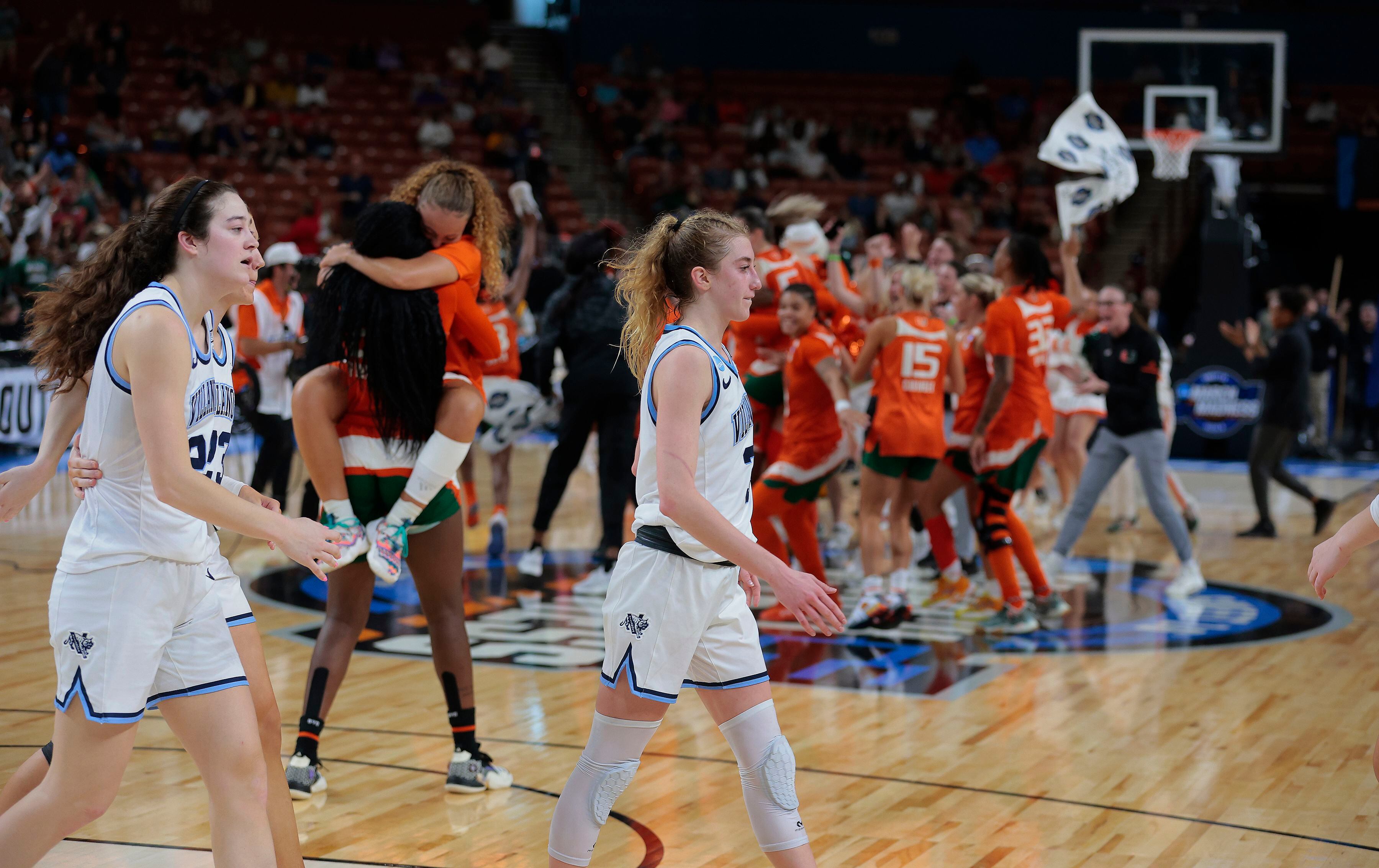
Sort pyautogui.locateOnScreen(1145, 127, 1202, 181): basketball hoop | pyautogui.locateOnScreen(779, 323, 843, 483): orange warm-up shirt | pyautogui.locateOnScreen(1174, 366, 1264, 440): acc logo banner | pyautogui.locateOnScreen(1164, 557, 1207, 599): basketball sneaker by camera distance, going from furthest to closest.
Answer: pyautogui.locateOnScreen(1145, 127, 1202, 181): basketball hoop < pyautogui.locateOnScreen(1174, 366, 1264, 440): acc logo banner < pyautogui.locateOnScreen(1164, 557, 1207, 599): basketball sneaker < pyautogui.locateOnScreen(779, 323, 843, 483): orange warm-up shirt

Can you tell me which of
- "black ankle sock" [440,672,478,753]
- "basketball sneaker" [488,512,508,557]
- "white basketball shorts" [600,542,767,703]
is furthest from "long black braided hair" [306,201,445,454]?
"basketball sneaker" [488,512,508,557]

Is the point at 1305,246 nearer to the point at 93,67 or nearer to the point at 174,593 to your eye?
the point at 93,67

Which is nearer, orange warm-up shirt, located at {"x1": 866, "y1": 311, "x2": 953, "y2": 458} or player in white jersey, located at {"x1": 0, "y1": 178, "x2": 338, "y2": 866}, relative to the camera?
player in white jersey, located at {"x1": 0, "y1": 178, "x2": 338, "y2": 866}

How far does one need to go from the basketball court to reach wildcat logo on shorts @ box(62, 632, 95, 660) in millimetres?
1243

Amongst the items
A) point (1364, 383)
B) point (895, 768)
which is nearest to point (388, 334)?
point (895, 768)

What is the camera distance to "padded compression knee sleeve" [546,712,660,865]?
2953 millimetres

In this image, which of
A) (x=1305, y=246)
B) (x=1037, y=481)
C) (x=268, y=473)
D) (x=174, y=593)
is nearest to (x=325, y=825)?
(x=174, y=593)

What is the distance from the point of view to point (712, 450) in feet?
9.73

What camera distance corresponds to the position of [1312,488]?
44.4 feet

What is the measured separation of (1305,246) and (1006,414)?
1607cm

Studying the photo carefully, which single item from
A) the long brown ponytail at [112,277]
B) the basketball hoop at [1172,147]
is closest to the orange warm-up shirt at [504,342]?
the long brown ponytail at [112,277]

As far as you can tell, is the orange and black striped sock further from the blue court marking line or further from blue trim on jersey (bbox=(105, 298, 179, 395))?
the blue court marking line

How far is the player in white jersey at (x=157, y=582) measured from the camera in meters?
2.64

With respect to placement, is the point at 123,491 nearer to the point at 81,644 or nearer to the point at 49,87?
the point at 81,644
